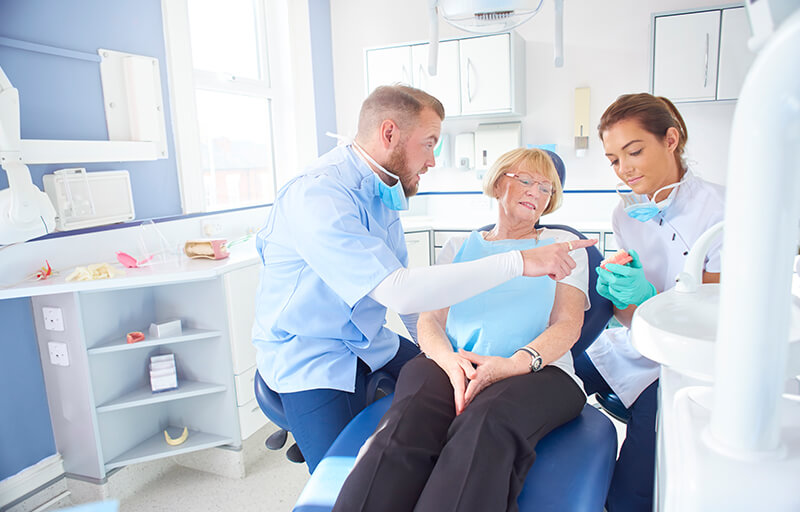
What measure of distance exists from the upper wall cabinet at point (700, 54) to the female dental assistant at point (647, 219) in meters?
1.88

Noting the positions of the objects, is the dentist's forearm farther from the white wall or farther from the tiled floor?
the white wall

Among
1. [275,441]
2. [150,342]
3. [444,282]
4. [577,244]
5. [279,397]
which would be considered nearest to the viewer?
[444,282]

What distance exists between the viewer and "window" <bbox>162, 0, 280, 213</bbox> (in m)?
2.95

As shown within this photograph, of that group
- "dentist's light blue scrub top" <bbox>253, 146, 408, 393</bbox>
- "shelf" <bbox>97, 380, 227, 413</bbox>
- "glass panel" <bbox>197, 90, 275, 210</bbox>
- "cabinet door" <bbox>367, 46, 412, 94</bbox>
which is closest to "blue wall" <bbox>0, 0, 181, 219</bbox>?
"glass panel" <bbox>197, 90, 275, 210</bbox>

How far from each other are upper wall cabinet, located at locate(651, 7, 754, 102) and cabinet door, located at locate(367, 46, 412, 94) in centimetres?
157

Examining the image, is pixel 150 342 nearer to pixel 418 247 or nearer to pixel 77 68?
pixel 77 68

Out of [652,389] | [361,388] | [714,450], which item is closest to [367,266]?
[361,388]

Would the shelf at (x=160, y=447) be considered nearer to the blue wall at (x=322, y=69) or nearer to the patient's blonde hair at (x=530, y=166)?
the patient's blonde hair at (x=530, y=166)

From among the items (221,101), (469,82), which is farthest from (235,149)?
(469,82)

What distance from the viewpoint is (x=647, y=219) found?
1.68m

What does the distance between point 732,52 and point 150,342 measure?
341 centimetres

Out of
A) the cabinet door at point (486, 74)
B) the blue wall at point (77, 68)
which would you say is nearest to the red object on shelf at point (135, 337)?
the blue wall at point (77, 68)

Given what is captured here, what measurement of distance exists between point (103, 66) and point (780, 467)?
111 inches

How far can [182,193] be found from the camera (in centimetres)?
295
